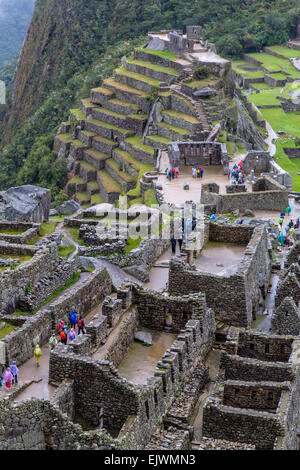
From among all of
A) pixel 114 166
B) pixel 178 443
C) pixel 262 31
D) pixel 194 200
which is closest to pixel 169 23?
pixel 262 31

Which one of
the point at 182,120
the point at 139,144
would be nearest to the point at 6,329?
the point at 182,120

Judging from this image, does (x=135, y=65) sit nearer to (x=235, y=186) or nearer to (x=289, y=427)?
(x=235, y=186)

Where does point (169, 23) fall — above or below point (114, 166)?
above

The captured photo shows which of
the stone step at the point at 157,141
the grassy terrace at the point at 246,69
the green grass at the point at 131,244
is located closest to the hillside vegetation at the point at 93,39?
the grassy terrace at the point at 246,69

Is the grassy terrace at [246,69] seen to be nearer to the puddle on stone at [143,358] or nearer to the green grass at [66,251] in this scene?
the green grass at [66,251]

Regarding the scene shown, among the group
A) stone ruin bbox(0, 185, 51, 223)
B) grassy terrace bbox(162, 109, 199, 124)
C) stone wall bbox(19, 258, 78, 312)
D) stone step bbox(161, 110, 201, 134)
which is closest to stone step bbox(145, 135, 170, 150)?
stone step bbox(161, 110, 201, 134)

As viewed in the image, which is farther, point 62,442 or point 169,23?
point 169,23
